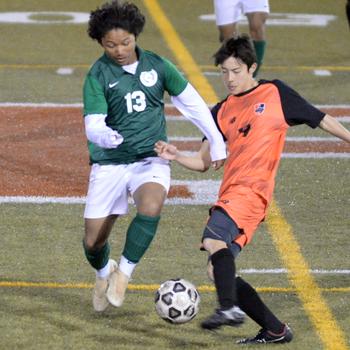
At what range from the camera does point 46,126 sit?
12852 millimetres

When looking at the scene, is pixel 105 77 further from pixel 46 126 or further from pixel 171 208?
pixel 46 126

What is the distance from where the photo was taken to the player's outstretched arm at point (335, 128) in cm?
732

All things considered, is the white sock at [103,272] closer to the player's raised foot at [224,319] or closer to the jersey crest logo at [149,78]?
the jersey crest logo at [149,78]

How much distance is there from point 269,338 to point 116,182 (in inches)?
48.3

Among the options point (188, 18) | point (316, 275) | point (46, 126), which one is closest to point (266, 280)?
point (316, 275)

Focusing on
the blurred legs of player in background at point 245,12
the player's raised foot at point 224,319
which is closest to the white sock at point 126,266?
the player's raised foot at point 224,319

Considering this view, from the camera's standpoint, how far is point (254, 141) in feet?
24.0

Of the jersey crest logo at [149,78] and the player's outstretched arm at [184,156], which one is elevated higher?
the jersey crest logo at [149,78]

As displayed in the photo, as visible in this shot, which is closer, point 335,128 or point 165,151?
point 165,151

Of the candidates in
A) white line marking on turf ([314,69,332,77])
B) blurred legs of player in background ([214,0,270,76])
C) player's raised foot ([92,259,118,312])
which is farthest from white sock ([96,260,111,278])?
white line marking on turf ([314,69,332,77])

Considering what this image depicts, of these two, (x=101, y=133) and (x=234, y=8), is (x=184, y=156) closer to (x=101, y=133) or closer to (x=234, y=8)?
(x=101, y=133)

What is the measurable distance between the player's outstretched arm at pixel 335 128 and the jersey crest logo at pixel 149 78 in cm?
95

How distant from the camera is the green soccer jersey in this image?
758 centimetres

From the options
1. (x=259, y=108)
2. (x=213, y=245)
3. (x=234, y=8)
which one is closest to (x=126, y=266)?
(x=213, y=245)
